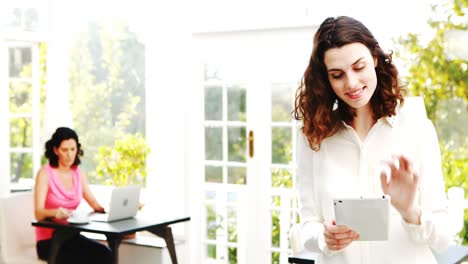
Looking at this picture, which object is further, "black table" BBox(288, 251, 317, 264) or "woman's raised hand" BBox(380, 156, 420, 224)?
"black table" BBox(288, 251, 317, 264)

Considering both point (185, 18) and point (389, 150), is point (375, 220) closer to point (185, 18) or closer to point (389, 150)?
point (389, 150)

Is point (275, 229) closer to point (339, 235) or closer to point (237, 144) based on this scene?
point (237, 144)

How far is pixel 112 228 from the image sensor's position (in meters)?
5.62

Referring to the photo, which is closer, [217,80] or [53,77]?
[217,80]

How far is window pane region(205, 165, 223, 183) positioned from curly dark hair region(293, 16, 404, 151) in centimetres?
486

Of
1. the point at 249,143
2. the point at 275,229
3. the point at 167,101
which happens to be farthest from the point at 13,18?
the point at 275,229

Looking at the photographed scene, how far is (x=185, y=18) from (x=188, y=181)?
149 centimetres

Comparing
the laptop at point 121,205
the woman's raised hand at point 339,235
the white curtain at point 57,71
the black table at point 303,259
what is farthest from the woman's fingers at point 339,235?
the white curtain at point 57,71

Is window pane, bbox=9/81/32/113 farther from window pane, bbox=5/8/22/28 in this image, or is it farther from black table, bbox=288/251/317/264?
black table, bbox=288/251/317/264

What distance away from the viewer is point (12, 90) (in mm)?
7578

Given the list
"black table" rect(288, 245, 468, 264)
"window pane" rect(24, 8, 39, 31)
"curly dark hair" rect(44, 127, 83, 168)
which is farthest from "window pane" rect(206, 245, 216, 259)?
"window pane" rect(24, 8, 39, 31)

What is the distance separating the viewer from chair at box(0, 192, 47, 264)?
232 inches

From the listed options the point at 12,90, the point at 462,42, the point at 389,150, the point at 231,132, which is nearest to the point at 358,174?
the point at 389,150

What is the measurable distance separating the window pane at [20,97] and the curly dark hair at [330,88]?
5.88 m
